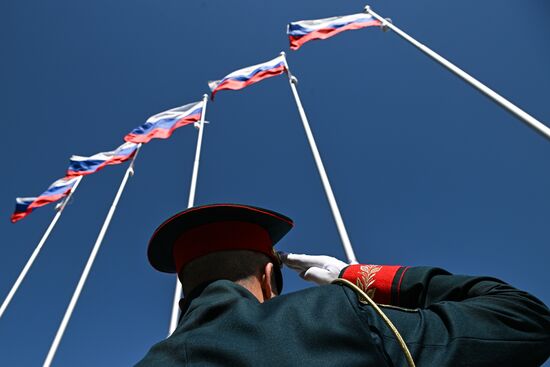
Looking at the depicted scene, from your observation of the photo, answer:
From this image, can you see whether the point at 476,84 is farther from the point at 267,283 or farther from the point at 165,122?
the point at 165,122

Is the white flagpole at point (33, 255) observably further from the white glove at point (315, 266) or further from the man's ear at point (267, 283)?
the man's ear at point (267, 283)

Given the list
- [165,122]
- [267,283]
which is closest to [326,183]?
[267,283]

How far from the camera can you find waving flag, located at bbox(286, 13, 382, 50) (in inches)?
326

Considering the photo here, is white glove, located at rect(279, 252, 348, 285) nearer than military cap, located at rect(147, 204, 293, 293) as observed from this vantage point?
No

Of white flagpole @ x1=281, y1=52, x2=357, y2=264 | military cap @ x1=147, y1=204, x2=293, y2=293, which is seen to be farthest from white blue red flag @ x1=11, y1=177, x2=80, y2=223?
military cap @ x1=147, y1=204, x2=293, y2=293

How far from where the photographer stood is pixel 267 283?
62.4 inches

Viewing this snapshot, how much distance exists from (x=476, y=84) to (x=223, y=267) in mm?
6021

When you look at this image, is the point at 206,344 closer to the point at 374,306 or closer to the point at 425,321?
the point at 374,306

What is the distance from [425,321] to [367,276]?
1.55 ft

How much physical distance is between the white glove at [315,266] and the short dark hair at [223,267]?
1.73ft

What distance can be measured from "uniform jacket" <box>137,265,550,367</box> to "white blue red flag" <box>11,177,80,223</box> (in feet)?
37.6

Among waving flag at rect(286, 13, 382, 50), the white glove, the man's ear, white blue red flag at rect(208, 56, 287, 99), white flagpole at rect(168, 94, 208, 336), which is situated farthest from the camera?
white blue red flag at rect(208, 56, 287, 99)

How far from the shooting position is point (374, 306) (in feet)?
3.83

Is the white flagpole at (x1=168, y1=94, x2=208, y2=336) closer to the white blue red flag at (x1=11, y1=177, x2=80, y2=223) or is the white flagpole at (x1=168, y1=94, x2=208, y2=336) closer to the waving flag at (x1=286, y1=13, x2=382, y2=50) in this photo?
the waving flag at (x1=286, y1=13, x2=382, y2=50)
